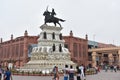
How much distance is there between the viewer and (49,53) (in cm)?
3725

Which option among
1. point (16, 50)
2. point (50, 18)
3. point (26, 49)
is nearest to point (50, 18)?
point (50, 18)

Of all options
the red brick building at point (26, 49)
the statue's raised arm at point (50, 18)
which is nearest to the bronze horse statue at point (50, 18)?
the statue's raised arm at point (50, 18)

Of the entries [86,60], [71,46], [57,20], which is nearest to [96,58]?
[86,60]

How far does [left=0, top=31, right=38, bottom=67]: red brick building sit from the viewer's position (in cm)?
7825

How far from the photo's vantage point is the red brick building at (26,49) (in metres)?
78.6

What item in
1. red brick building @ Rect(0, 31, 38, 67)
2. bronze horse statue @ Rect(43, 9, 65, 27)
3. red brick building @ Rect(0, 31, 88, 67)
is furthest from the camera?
red brick building @ Rect(0, 31, 88, 67)

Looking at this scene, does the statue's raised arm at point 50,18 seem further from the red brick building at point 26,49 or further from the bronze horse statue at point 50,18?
the red brick building at point 26,49

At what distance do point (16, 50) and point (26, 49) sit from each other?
350 inches

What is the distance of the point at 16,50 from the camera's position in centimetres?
8494

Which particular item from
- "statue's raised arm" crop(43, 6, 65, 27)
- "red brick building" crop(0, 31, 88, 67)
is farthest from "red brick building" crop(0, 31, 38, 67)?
"statue's raised arm" crop(43, 6, 65, 27)

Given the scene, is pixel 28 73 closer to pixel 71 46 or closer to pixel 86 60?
pixel 71 46

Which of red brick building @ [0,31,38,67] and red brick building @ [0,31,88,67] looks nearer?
red brick building @ [0,31,38,67]

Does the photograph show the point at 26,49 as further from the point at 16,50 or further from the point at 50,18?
the point at 50,18

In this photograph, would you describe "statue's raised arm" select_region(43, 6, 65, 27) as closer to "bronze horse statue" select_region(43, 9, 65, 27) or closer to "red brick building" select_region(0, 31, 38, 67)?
"bronze horse statue" select_region(43, 9, 65, 27)
